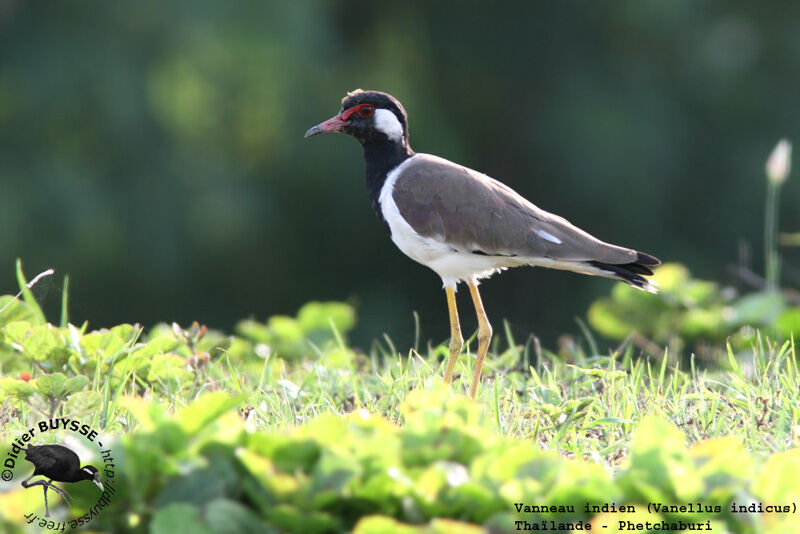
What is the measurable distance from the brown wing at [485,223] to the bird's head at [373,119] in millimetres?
313

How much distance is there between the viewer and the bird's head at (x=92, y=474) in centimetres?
230

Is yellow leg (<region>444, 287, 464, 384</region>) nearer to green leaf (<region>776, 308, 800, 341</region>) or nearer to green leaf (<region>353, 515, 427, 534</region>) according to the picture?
green leaf (<region>776, 308, 800, 341</region>)

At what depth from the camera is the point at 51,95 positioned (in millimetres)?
11172

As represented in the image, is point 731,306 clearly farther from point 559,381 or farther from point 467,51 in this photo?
point 467,51

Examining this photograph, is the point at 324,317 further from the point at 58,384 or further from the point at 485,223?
the point at 58,384

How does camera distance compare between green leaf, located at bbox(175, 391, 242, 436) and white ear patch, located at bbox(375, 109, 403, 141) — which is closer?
green leaf, located at bbox(175, 391, 242, 436)

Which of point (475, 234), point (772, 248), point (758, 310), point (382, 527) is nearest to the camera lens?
point (382, 527)

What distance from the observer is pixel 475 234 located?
4.23 m

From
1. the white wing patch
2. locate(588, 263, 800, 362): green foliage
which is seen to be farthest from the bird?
locate(588, 263, 800, 362): green foliage

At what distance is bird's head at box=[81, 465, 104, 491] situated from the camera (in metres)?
2.30

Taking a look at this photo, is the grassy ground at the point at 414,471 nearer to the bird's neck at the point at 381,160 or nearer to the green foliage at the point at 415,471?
the green foliage at the point at 415,471

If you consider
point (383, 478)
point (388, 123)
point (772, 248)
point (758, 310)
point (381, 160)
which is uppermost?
point (772, 248)

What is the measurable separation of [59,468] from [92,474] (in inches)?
3.8

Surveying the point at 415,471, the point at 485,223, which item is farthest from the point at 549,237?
the point at 415,471
